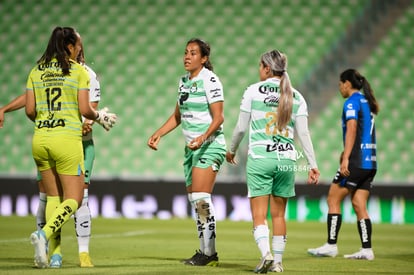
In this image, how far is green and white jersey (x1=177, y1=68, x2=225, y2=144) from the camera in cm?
649

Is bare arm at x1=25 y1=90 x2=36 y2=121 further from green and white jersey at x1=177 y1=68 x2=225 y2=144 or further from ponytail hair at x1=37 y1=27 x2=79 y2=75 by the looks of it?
green and white jersey at x1=177 y1=68 x2=225 y2=144

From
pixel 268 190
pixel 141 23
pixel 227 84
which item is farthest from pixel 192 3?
pixel 268 190

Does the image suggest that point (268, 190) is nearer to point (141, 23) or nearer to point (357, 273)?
point (357, 273)

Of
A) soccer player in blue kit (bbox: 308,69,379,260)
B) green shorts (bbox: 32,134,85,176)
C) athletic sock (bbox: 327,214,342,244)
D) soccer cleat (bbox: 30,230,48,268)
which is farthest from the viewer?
athletic sock (bbox: 327,214,342,244)

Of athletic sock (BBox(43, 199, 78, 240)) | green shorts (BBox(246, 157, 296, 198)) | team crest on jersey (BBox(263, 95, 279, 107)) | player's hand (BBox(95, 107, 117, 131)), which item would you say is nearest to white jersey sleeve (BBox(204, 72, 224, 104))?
team crest on jersey (BBox(263, 95, 279, 107))

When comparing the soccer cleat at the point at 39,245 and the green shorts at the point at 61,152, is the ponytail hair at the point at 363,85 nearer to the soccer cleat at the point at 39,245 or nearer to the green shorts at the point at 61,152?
the green shorts at the point at 61,152

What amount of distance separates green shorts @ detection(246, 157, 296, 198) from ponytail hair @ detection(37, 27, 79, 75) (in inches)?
60.7

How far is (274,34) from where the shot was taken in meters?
16.7

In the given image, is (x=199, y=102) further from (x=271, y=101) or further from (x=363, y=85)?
(x=363, y=85)

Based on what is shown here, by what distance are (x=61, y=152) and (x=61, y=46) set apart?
78 cm

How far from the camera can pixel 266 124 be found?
19.2ft

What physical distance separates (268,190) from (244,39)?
11213 millimetres

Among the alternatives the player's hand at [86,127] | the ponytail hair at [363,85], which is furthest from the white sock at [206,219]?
the ponytail hair at [363,85]

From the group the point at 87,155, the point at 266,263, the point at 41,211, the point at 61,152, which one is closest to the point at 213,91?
the point at 87,155
